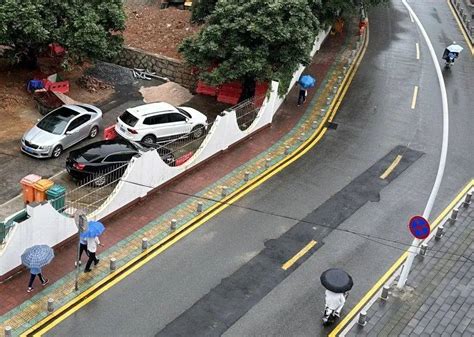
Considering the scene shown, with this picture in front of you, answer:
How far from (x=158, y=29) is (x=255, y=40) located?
401 inches

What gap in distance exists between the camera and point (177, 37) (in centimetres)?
3547

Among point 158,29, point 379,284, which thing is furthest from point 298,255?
point 158,29

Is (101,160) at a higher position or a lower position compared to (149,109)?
lower

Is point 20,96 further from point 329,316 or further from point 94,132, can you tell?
point 329,316

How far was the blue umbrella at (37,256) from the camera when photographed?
1659 cm

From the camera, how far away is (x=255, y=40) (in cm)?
2802

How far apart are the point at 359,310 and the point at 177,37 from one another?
22.1 meters

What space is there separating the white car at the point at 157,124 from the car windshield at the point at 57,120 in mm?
1961

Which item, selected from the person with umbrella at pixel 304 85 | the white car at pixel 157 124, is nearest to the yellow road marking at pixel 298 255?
the white car at pixel 157 124

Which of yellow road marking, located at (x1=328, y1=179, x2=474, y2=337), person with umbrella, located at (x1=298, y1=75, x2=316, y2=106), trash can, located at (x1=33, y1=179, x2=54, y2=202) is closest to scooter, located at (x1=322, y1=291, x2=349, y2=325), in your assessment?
yellow road marking, located at (x1=328, y1=179, x2=474, y2=337)

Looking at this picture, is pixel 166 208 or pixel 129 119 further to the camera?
pixel 129 119

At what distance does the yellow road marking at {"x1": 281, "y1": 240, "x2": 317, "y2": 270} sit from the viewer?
63.2 ft

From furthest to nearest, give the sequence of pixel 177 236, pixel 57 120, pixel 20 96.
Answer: pixel 20 96, pixel 57 120, pixel 177 236

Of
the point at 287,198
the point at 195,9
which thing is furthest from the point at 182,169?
the point at 195,9
